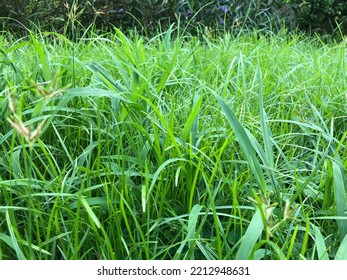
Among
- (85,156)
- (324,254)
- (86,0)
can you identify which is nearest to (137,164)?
(85,156)

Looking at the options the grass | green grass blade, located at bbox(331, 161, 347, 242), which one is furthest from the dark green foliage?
green grass blade, located at bbox(331, 161, 347, 242)

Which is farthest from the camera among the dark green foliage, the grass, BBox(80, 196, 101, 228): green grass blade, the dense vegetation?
the dark green foliage

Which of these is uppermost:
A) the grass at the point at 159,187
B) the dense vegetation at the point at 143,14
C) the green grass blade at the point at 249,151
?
the green grass blade at the point at 249,151

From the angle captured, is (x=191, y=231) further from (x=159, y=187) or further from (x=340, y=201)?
(x=340, y=201)

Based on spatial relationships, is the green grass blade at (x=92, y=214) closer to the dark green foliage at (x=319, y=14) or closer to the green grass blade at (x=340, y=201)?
the green grass blade at (x=340, y=201)

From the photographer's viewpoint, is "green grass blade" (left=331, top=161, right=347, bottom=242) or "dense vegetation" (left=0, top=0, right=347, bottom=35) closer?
"green grass blade" (left=331, top=161, right=347, bottom=242)

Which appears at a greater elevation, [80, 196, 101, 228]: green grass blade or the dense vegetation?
[80, 196, 101, 228]: green grass blade

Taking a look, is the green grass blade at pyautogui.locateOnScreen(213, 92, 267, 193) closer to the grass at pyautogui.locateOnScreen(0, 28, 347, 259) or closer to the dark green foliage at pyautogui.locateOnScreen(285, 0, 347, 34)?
the grass at pyautogui.locateOnScreen(0, 28, 347, 259)

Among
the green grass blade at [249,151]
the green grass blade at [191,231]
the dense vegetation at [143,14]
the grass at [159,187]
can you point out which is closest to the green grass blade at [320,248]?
the grass at [159,187]

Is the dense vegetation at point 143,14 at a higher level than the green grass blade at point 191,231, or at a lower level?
lower

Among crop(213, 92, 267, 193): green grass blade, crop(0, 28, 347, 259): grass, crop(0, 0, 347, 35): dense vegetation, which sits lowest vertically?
crop(0, 0, 347, 35): dense vegetation

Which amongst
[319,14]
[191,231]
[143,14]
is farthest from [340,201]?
[319,14]

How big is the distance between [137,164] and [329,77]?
3.88 feet

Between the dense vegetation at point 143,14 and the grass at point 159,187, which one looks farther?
the dense vegetation at point 143,14
